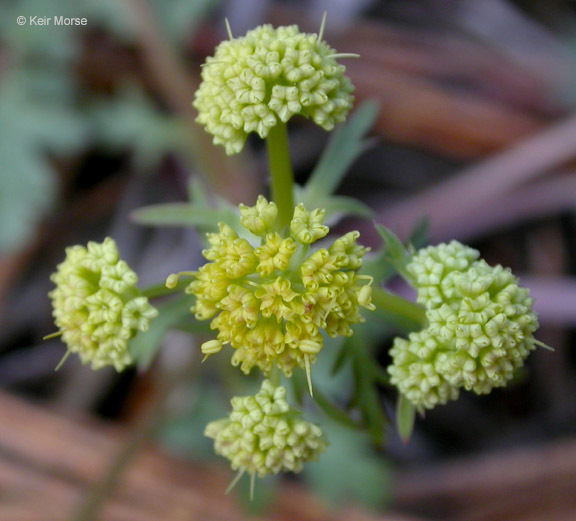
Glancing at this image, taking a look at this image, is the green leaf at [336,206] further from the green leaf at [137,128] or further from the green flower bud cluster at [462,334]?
the green leaf at [137,128]

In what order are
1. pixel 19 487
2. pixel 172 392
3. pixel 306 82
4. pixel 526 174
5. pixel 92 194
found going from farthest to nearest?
pixel 92 194, pixel 526 174, pixel 172 392, pixel 19 487, pixel 306 82

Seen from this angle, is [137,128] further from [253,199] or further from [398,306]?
[398,306]

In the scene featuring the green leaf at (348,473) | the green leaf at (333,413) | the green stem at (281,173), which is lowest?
the green leaf at (333,413)

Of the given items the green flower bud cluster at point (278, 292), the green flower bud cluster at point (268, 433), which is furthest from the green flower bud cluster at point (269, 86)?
the green flower bud cluster at point (268, 433)

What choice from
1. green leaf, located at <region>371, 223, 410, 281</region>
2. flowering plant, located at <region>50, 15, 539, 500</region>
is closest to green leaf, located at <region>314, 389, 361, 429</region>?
flowering plant, located at <region>50, 15, 539, 500</region>

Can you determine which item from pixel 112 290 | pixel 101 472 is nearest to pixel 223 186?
pixel 101 472

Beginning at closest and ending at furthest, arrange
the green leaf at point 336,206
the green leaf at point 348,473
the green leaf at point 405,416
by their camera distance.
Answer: the green leaf at point 405,416 → the green leaf at point 336,206 → the green leaf at point 348,473

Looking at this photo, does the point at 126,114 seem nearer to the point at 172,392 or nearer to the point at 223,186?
the point at 223,186

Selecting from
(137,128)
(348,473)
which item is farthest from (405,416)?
(137,128)
